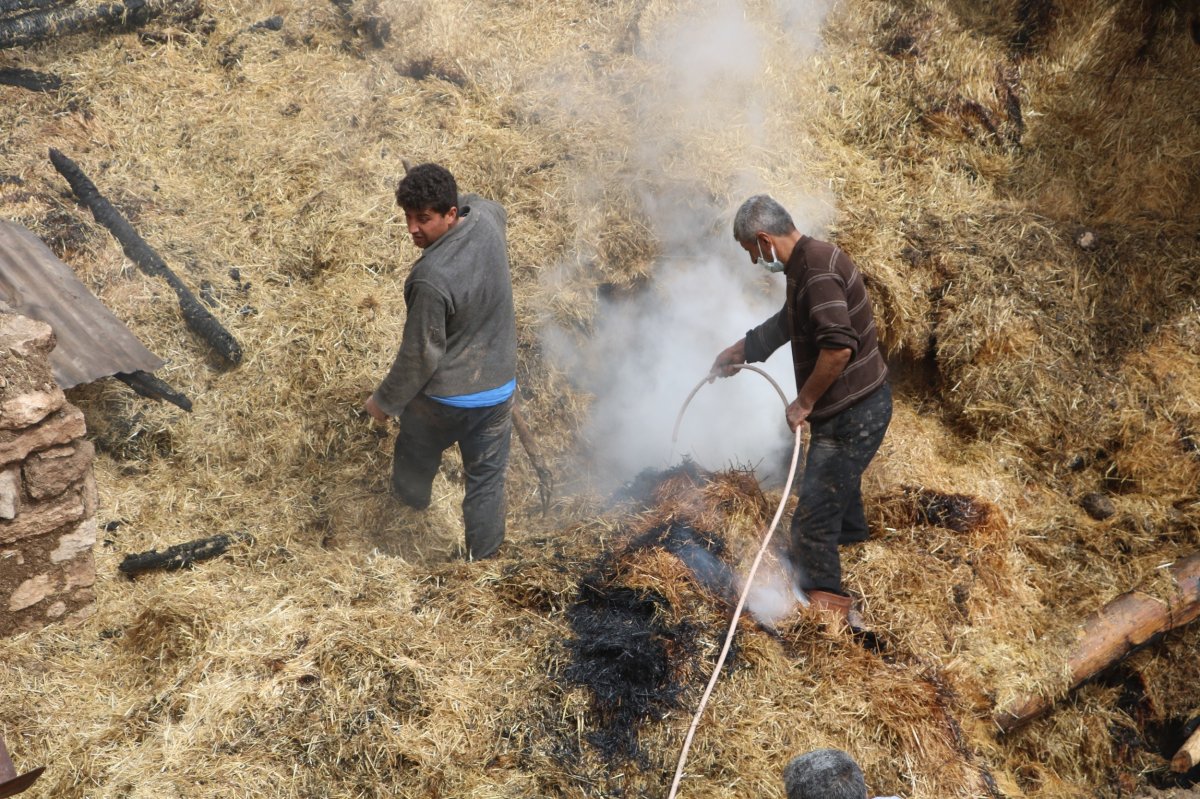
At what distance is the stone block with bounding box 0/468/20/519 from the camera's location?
4.24m

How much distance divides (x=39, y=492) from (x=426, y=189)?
2262mm

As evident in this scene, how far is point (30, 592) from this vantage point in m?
4.54

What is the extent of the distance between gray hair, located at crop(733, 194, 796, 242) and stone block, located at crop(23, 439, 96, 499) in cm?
327

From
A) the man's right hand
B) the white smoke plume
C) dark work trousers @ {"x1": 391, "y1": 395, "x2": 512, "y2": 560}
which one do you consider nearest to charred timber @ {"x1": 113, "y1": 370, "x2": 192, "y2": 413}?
dark work trousers @ {"x1": 391, "y1": 395, "x2": 512, "y2": 560}

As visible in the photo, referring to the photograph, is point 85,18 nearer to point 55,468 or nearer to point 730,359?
point 55,468

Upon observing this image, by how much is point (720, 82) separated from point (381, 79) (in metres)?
2.81

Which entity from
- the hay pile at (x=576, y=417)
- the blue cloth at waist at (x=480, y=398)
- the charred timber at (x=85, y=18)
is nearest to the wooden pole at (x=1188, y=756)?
the hay pile at (x=576, y=417)

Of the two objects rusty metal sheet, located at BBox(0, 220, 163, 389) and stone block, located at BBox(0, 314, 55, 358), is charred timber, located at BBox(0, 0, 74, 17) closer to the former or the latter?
rusty metal sheet, located at BBox(0, 220, 163, 389)

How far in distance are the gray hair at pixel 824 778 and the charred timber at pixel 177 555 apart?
137 inches

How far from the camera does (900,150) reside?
7781 millimetres

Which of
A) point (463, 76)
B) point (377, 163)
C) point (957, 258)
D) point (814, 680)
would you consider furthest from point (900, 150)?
point (814, 680)

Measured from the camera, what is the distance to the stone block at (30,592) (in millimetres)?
4488

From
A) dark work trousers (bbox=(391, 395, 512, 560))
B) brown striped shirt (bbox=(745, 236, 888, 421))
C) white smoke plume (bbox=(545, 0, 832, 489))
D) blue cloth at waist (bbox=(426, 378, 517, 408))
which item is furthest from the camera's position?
white smoke plume (bbox=(545, 0, 832, 489))

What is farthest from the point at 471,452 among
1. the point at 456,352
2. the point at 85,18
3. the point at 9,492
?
the point at 85,18
